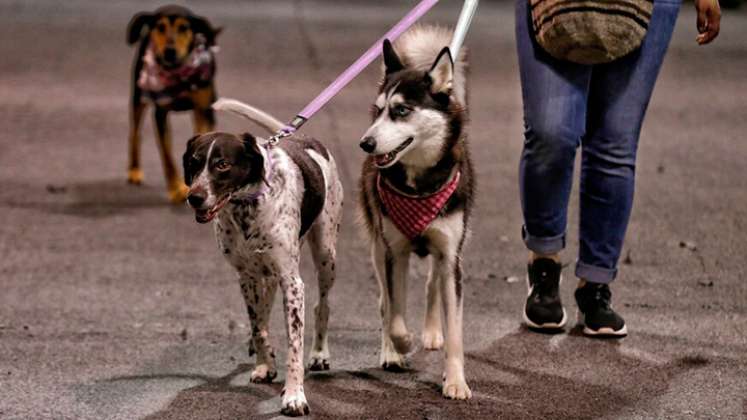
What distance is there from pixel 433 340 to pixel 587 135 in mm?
1067

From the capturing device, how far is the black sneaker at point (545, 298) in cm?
577

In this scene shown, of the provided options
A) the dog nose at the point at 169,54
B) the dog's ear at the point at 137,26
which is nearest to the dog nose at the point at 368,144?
the dog nose at the point at 169,54

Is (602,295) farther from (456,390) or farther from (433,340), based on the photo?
(456,390)

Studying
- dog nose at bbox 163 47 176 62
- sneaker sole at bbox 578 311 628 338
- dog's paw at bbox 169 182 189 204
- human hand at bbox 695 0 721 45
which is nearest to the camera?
human hand at bbox 695 0 721 45

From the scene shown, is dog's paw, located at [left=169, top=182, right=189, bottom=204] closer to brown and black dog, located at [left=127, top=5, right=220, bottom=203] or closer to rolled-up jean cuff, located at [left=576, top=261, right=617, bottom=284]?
brown and black dog, located at [left=127, top=5, right=220, bottom=203]

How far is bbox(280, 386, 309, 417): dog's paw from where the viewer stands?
468 cm

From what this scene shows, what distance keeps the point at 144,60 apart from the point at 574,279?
3434 millimetres

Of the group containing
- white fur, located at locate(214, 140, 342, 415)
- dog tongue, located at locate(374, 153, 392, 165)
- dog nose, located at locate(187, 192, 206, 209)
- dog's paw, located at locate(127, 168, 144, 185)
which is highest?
dog nose, located at locate(187, 192, 206, 209)

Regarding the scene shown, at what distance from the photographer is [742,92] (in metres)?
12.6

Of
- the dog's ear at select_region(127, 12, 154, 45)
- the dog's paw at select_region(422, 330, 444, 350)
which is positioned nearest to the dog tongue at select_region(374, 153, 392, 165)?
the dog's paw at select_region(422, 330, 444, 350)

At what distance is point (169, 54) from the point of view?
8.47 metres

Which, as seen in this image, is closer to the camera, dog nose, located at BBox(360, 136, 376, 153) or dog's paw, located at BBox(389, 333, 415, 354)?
dog nose, located at BBox(360, 136, 376, 153)

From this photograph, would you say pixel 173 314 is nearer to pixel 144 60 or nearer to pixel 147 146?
pixel 144 60

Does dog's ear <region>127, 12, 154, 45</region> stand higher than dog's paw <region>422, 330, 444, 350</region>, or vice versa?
dog's ear <region>127, 12, 154, 45</region>
